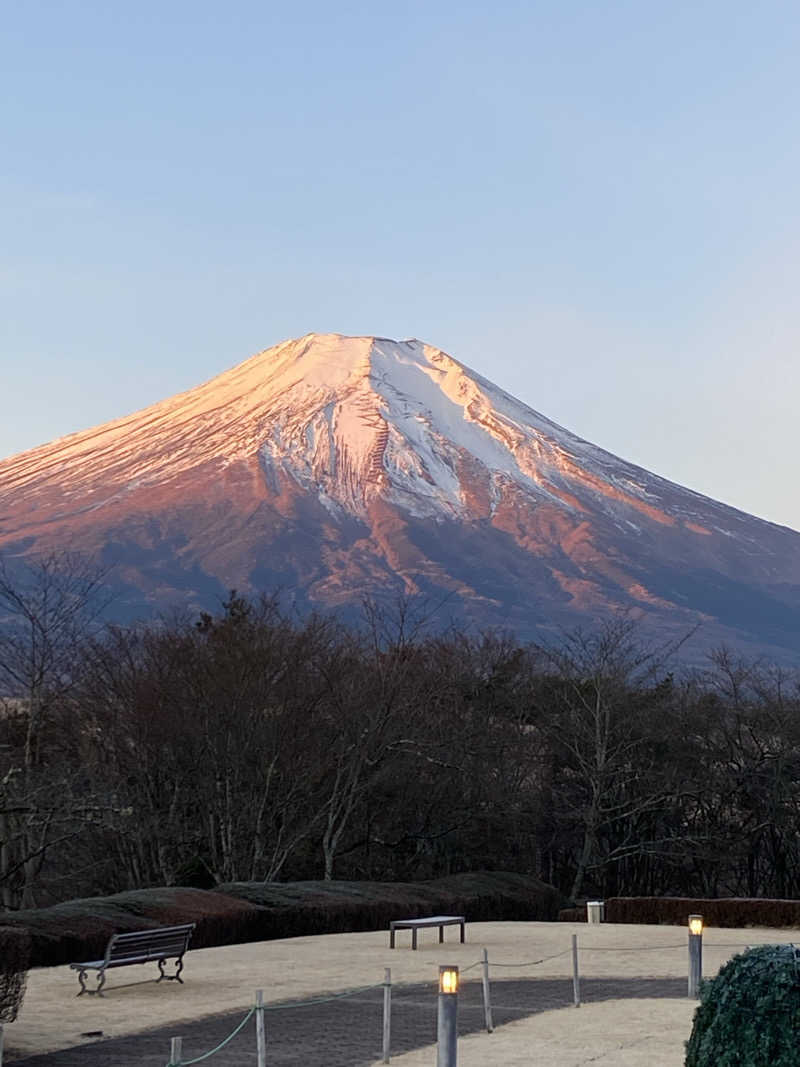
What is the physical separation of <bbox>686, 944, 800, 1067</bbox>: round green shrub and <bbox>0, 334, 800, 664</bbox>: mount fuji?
404 ft

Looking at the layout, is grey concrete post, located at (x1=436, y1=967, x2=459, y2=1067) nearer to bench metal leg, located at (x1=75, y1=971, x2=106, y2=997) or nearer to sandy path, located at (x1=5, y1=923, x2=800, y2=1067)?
sandy path, located at (x1=5, y1=923, x2=800, y2=1067)

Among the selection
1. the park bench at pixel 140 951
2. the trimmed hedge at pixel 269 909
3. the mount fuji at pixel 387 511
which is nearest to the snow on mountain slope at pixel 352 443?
the mount fuji at pixel 387 511

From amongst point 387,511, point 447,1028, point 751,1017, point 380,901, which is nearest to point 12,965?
point 447,1028

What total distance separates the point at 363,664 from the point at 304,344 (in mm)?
160054

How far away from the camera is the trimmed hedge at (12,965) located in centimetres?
1159

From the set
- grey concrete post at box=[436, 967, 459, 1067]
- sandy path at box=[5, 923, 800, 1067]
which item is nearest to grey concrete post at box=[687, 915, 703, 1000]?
sandy path at box=[5, 923, 800, 1067]

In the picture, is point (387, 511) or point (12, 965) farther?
point (387, 511)

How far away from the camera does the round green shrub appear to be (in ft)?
23.5

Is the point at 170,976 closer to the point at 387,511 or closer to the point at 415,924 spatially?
the point at 415,924

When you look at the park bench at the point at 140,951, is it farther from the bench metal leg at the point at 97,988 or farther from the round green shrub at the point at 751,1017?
the round green shrub at the point at 751,1017

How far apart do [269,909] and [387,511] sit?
140 meters

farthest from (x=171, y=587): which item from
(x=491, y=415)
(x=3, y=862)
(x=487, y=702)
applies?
(x=3, y=862)

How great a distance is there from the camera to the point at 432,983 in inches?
658

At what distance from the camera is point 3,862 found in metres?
29.8
